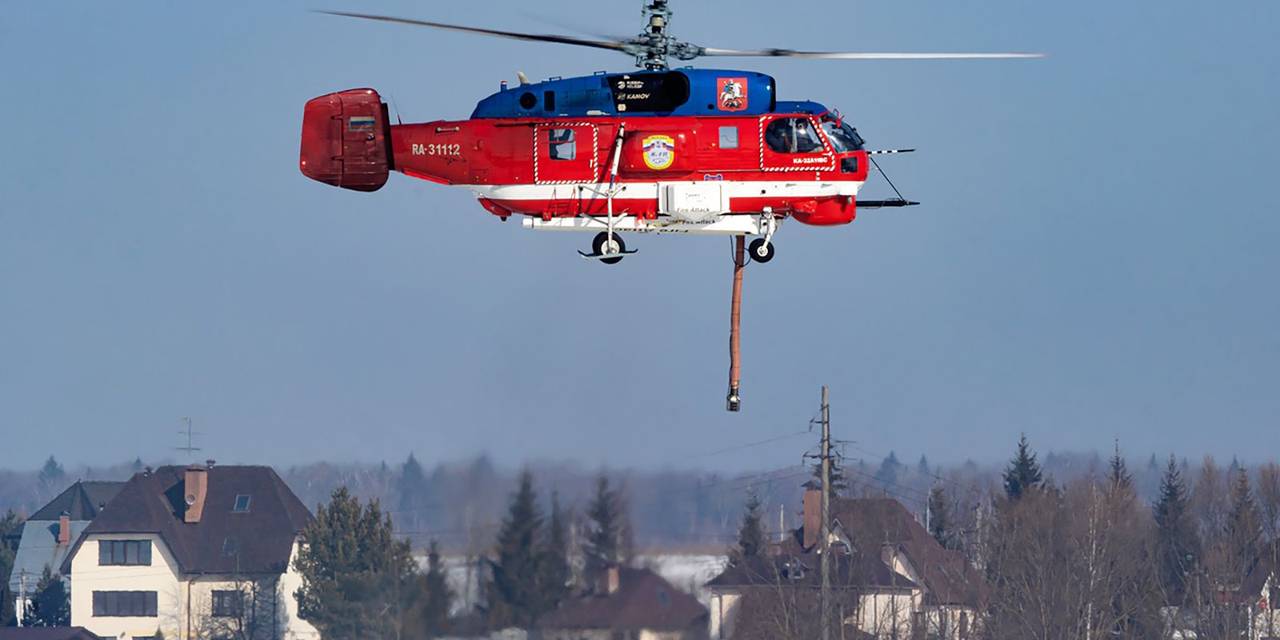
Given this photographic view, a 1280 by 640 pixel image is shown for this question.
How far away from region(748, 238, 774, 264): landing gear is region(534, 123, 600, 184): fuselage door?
3253 mm

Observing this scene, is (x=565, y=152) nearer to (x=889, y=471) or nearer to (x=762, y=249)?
(x=762, y=249)

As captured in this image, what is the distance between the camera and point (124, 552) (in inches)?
3568

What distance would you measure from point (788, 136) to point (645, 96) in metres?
2.71

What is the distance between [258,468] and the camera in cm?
9225

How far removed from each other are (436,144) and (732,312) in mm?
6545

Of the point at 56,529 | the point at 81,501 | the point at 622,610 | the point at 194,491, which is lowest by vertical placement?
the point at 622,610

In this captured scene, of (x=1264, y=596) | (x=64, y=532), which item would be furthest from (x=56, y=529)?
(x=1264, y=596)

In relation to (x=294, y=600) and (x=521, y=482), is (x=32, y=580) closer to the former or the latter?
(x=294, y=600)

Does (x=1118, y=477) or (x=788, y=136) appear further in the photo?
(x=1118, y=477)

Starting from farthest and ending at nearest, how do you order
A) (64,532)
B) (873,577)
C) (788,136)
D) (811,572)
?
(64,532) → (873,577) → (811,572) → (788,136)

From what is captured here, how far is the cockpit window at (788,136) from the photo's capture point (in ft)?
141

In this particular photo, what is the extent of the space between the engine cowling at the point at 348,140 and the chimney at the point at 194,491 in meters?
49.0

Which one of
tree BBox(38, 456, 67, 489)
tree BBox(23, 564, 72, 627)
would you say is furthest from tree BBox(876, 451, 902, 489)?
tree BBox(38, 456, 67, 489)

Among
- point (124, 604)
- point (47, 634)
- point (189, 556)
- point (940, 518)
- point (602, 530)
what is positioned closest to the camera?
point (602, 530)
